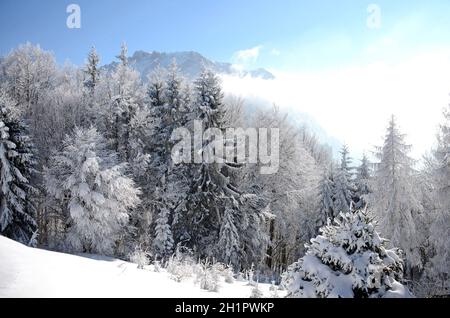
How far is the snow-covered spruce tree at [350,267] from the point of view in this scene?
5.23 meters

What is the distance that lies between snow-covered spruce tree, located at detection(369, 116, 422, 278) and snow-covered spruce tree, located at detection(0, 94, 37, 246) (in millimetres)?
20284

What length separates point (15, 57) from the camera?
3881 cm

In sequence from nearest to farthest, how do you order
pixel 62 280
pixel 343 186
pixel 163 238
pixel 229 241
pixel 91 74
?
pixel 62 280 → pixel 163 238 → pixel 229 241 → pixel 343 186 → pixel 91 74

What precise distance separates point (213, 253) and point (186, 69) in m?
125

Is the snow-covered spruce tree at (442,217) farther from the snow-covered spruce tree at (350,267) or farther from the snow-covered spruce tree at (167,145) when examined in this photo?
the snow-covered spruce tree at (167,145)

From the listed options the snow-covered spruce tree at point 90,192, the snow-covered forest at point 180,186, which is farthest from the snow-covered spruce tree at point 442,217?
the snow-covered spruce tree at point 90,192

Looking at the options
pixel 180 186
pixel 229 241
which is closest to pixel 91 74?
pixel 180 186

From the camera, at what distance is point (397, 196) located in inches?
798

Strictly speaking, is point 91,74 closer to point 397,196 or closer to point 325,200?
point 325,200

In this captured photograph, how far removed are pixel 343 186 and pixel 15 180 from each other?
23.0 meters

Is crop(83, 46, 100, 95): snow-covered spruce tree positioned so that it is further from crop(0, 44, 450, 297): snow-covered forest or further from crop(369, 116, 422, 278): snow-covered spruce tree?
crop(369, 116, 422, 278): snow-covered spruce tree

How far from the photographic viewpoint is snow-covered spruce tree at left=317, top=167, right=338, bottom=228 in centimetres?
2625
